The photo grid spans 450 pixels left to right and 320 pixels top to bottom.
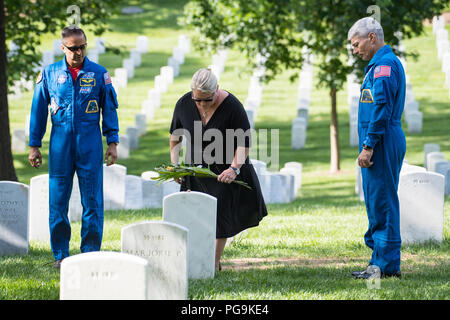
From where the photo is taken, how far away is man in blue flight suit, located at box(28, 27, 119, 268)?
698 centimetres

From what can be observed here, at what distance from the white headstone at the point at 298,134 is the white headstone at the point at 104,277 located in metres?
16.0

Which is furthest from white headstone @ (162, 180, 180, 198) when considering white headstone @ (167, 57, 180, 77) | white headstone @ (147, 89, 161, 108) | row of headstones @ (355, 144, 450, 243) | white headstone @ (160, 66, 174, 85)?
white headstone @ (167, 57, 180, 77)

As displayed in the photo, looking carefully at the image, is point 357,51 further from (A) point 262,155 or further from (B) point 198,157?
(A) point 262,155

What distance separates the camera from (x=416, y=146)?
1986cm

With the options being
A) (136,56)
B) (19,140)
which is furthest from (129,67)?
(19,140)

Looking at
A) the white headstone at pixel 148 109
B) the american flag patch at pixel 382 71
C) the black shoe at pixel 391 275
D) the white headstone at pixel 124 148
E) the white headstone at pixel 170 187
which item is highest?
the american flag patch at pixel 382 71

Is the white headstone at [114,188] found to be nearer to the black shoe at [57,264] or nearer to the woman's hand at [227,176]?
the black shoe at [57,264]

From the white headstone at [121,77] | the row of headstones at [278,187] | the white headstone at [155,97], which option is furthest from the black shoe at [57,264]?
the white headstone at [121,77]

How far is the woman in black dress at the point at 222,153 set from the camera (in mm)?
6785

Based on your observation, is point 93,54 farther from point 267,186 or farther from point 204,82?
point 204,82

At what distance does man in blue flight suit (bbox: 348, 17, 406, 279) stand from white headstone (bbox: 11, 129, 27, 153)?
14.8 m

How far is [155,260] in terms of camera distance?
5551 millimetres

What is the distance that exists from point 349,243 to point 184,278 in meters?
3.29

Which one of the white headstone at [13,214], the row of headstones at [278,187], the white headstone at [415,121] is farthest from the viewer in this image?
the white headstone at [415,121]
